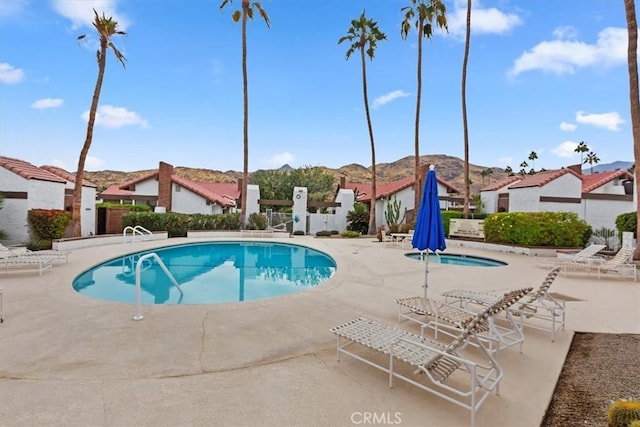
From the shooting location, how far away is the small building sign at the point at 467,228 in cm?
1889

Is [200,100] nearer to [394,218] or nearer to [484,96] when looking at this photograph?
[394,218]

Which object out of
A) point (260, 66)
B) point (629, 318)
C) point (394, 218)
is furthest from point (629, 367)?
point (260, 66)

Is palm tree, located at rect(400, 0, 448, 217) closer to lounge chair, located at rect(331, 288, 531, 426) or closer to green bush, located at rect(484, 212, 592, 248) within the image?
green bush, located at rect(484, 212, 592, 248)

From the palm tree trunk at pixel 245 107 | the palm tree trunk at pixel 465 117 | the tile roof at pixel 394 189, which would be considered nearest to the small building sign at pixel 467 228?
the palm tree trunk at pixel 465 117

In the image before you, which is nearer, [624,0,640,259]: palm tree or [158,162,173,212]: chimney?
[624,0,640,259]: palm tree

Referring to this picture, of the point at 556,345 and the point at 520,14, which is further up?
the point at 520,14

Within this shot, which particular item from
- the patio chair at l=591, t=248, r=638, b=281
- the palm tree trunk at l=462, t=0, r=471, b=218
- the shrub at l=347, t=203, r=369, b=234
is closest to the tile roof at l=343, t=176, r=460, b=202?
the shrub at l=347, t=203, r=369, b=234

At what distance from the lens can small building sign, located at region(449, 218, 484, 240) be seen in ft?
62.0

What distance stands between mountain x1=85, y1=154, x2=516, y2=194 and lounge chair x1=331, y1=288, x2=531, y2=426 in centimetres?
6567

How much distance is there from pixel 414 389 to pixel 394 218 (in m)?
24.4

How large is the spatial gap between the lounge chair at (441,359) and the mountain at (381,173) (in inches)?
2585

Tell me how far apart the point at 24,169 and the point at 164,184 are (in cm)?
1002

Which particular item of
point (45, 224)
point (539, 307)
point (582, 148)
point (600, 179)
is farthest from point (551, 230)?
Result: point (582, 148)

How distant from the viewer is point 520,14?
18.5 metres
